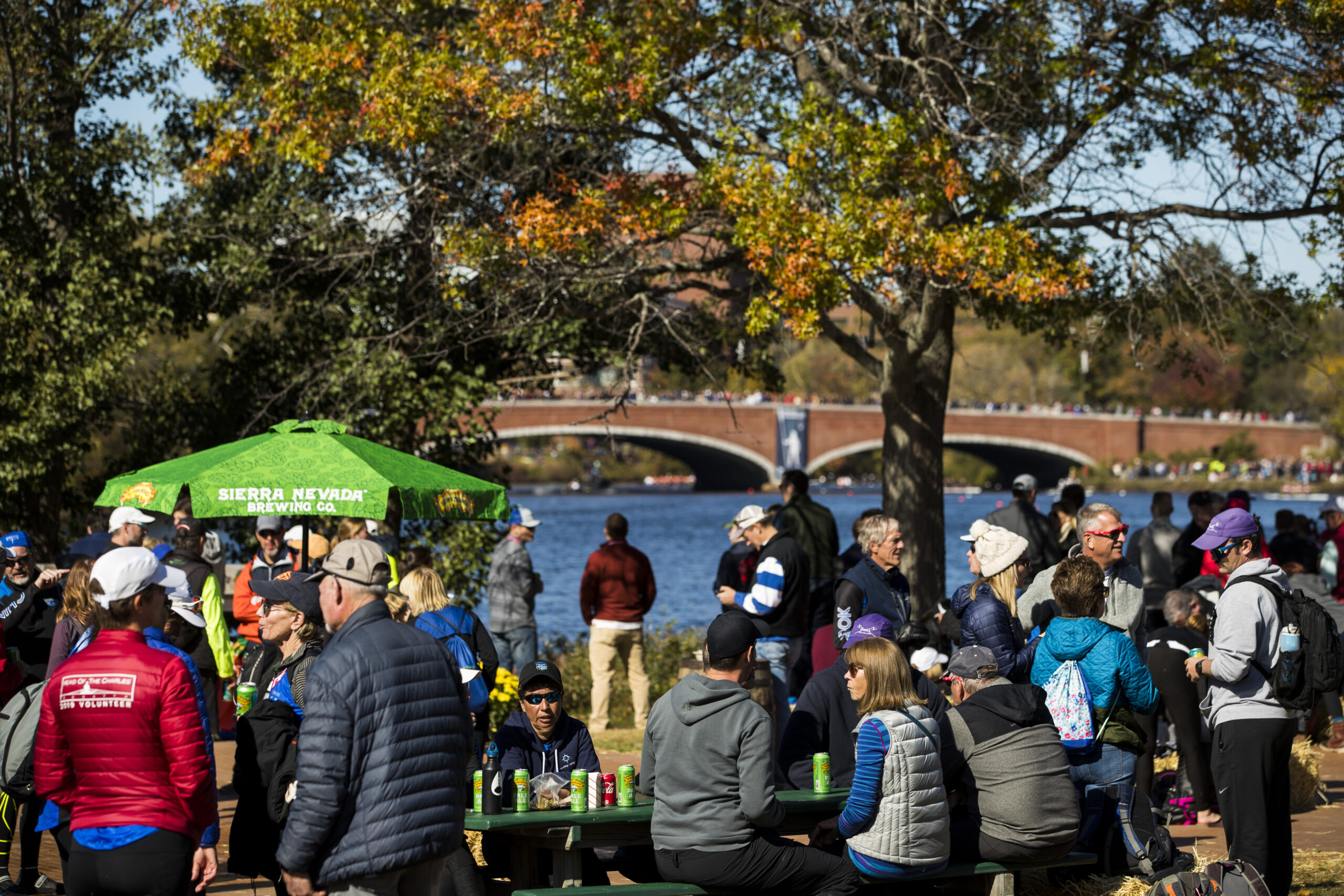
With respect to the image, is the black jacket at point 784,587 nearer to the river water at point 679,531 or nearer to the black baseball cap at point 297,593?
the black baseball cap at point 297,593

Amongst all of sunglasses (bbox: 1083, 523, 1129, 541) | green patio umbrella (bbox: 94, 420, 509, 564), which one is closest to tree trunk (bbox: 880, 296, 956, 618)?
green patio umbrella (bbox: 94, 420, 509, 564)

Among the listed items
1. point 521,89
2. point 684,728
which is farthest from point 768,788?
point 521,89

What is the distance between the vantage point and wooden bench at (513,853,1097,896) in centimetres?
474

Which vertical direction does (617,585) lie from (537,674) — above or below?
below

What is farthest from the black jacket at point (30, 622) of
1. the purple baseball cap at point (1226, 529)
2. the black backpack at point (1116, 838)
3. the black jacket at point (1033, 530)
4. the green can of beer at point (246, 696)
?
the black jacket at point (1033, 530)

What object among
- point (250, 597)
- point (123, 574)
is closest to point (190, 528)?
point (250, 597)

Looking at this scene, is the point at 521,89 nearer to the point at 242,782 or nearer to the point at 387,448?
the point at 387,448

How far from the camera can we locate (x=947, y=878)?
16.9ft

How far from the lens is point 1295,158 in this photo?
38.9ft

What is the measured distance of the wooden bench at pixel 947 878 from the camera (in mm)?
4742

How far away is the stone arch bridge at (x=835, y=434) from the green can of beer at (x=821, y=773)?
44.2 meters

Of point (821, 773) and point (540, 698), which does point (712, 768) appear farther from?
point (540, 698)

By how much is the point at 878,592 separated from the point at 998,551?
974 mm

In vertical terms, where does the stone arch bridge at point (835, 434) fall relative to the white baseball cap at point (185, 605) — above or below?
above
